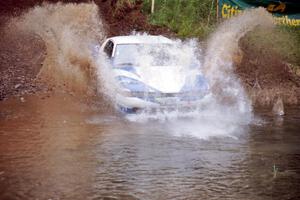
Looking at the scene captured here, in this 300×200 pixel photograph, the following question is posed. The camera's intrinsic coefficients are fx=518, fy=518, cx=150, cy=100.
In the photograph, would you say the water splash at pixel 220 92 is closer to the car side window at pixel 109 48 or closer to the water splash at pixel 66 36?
the car side window at pixel 109 48

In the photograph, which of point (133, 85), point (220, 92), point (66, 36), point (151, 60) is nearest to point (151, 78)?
point (133, 85)

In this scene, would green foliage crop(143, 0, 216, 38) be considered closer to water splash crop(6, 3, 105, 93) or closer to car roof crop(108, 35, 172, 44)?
water splash crop(6, 3, 105, 93)

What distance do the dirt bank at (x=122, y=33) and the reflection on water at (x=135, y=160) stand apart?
2.74 m

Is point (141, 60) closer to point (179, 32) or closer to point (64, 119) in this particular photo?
point (64, 119)

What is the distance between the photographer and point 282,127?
1020 cm

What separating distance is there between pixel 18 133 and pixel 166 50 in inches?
164

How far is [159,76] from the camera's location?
10641mm

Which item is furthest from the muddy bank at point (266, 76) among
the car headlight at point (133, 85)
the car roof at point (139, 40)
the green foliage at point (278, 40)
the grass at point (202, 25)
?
the car headlight at point (133, 85)

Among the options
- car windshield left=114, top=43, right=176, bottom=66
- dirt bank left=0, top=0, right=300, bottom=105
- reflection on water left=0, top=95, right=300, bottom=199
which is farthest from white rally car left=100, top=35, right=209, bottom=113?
dirt bank left=0, top=0, right=300, bottom=105

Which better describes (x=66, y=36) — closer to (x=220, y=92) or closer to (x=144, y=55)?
(x=144, y=55)

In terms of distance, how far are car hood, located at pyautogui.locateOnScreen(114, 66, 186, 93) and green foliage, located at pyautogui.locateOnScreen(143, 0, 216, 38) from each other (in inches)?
243

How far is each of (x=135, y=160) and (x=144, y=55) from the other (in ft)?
14.3

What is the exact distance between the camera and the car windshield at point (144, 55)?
449 inches

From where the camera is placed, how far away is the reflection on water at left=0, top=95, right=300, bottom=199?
635cm
